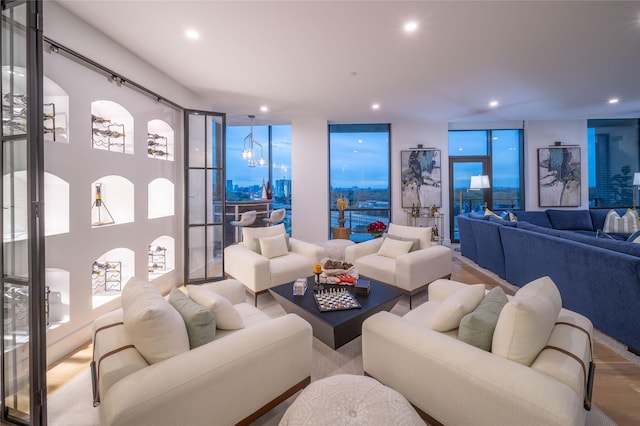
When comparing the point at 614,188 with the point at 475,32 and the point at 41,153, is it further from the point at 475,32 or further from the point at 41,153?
the point at 41,153

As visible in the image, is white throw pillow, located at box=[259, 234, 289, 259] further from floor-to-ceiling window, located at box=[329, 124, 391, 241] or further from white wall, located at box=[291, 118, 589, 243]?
floor-to-ceiling window, located at box=[329, 124, 391, 241]

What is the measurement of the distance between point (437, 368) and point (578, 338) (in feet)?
2.37

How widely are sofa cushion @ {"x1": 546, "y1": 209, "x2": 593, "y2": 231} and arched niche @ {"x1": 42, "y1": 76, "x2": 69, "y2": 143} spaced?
793cm

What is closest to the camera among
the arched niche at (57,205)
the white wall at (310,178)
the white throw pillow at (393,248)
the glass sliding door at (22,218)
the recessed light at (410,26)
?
the glass sliding door at (22,218)

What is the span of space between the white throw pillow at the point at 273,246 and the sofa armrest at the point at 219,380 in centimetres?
211

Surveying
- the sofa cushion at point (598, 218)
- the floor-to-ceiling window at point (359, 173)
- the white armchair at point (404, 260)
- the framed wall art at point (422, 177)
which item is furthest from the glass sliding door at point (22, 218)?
the sofa cushion at point (598, 218)

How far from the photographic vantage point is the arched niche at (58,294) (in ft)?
8.25

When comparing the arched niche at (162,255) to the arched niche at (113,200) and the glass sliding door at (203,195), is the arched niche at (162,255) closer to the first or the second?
the glass sliding door at (203,195)

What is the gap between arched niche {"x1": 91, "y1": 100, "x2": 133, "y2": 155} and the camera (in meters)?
3.17

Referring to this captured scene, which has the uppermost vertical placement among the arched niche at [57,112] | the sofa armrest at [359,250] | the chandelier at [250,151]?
the chandelier at [250,151]

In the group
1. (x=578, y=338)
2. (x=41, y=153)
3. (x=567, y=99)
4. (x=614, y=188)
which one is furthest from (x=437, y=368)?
(x=614, y=188)

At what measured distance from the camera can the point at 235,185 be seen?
7152 millimetres

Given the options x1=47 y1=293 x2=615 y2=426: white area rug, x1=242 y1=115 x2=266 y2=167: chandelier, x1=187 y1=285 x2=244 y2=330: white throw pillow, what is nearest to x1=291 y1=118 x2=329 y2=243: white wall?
x1=242 y1=115 x2=266 y2=167: chandelier

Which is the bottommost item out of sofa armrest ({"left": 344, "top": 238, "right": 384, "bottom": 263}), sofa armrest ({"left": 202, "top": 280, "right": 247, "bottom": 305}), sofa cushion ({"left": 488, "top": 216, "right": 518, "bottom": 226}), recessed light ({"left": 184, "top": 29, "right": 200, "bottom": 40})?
sofa armrest ({"left": 202, "top": 280, "right": 247, "bottom": 305})
